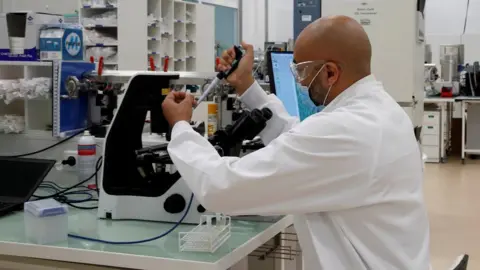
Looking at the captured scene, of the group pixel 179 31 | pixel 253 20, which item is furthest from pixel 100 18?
pixel 253 20

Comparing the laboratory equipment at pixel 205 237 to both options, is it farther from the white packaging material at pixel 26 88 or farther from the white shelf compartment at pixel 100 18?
the white shelf compartment at pixel 100 18

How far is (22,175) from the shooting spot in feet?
7.09

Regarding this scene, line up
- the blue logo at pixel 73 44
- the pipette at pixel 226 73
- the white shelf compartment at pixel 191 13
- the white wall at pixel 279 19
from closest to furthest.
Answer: the pipette at pixel 226 73 → the blue logo at pixel 73 44 → the white shelf compartment at pixel 191 13 → the white wall at pixel 279 19

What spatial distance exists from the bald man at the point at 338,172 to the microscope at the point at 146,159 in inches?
12.2

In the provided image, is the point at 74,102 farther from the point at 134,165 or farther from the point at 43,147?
the point at 134,165

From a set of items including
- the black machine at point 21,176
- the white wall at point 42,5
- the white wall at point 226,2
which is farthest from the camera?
the white wall at point 226,2

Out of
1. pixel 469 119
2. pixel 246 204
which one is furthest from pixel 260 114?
pixel 469 119

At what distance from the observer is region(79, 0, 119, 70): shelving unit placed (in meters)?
7.37

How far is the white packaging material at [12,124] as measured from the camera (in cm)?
259

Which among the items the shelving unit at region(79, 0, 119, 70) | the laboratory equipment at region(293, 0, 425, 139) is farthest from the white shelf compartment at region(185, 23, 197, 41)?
the laboratory equipment at region(293, 0, 425, 139)

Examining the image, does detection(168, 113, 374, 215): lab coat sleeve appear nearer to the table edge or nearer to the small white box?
the table edge

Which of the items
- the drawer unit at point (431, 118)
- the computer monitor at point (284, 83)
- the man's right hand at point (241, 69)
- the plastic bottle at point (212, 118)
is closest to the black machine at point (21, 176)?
the plastic bottle at point (212, 118)

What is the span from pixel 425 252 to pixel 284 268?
3.21 feet

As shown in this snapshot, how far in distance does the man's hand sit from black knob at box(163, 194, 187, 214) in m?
0.24
